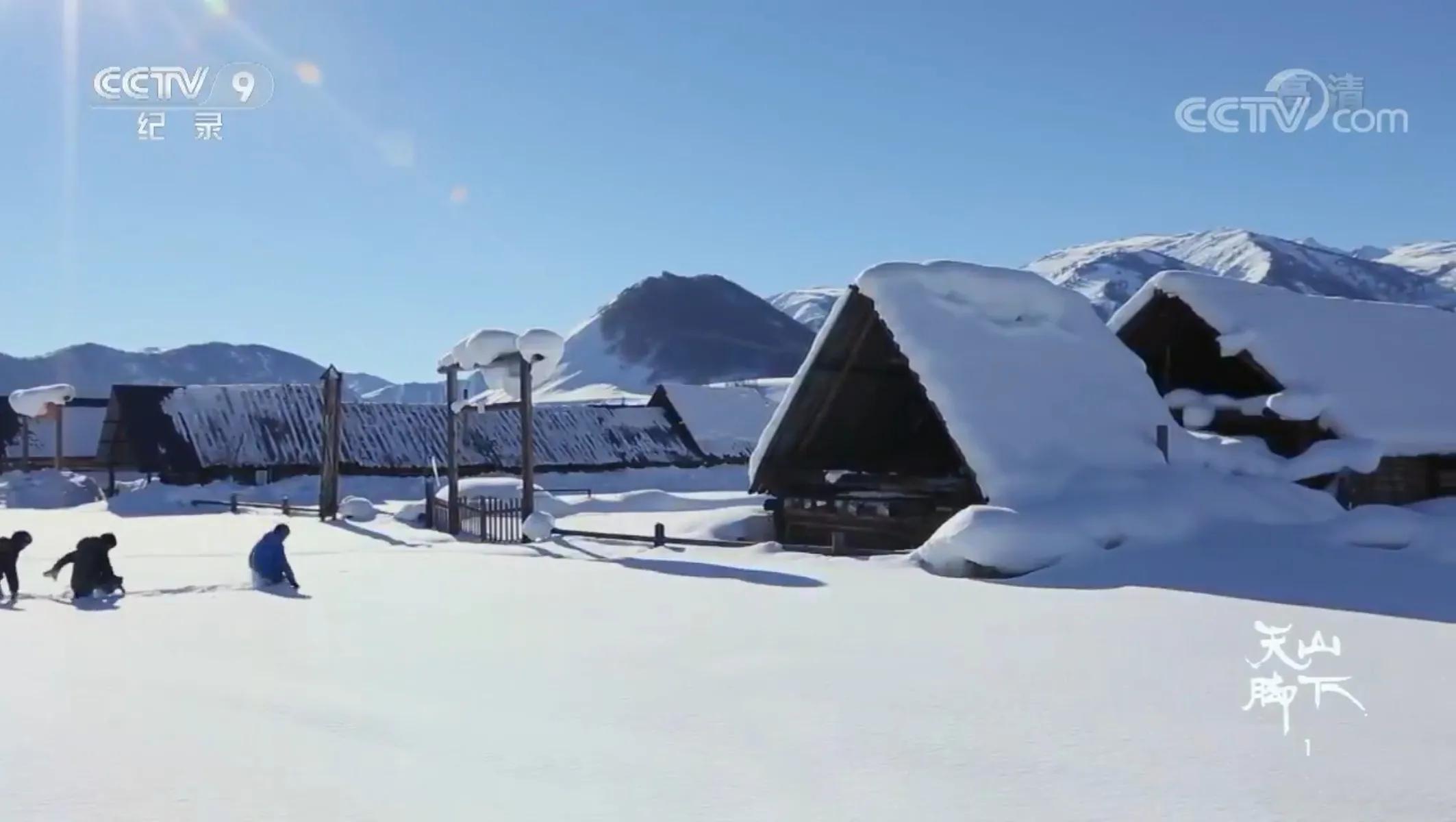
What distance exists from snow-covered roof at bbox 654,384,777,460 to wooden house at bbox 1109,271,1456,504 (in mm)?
28752

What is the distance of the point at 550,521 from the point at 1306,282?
656 ft

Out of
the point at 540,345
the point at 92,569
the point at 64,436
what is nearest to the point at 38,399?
the point at 64,436

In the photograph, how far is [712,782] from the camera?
4.99 metres

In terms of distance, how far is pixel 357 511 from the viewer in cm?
2627

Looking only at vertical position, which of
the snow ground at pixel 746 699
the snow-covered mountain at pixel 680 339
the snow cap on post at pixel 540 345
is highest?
the snow-covered mountain at pixel 680 339

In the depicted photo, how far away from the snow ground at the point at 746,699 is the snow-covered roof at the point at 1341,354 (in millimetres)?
4451

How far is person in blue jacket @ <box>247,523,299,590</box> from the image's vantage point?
12.3m

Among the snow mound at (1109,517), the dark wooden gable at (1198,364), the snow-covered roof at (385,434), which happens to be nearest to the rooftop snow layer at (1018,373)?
the snow mound at (1109,517)

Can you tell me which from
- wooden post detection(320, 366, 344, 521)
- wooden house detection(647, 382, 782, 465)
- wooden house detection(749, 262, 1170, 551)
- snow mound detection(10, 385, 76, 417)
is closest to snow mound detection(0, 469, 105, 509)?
snow mound detection(10, 385, 76, 417)

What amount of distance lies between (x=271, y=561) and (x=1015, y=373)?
32.6ft

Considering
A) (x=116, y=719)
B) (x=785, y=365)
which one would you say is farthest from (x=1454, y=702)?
(x=785, y=365)

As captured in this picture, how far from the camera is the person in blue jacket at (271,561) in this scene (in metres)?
→ 12.3

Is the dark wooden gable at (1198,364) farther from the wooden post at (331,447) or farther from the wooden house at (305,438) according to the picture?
the wooden house at (305,438)

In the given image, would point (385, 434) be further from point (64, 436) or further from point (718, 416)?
point (64, 436)
